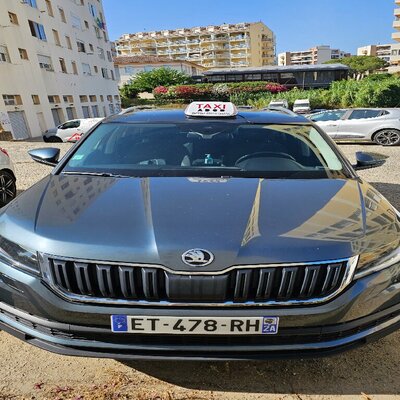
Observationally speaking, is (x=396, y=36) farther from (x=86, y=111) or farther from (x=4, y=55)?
(x=4, y=55)

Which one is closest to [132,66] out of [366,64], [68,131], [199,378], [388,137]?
[68,131]

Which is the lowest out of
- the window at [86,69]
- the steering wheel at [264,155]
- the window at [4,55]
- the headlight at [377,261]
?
the headlight at [377,261]

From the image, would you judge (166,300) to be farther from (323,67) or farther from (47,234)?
(323,67)

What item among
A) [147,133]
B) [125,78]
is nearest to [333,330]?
[147,133]

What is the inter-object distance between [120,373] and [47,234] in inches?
36.8

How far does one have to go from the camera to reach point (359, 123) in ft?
37.4

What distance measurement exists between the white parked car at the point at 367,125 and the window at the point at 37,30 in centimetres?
2309

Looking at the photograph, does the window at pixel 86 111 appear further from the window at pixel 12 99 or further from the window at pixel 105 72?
the window at pixel 12 99

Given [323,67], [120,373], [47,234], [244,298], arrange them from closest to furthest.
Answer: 1. [244,298]
2. [47,234]
3. [120,373]
4. [323,67]

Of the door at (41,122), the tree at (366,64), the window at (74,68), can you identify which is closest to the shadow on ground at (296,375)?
the door at (41,122)

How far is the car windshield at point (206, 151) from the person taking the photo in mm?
2473

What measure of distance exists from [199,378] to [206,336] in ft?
1.67

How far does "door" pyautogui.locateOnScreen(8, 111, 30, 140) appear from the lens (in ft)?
71.7

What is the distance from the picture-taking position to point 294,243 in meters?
1.55
